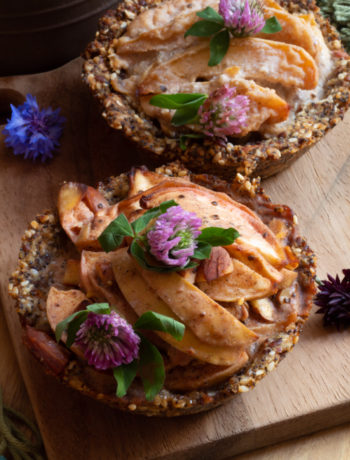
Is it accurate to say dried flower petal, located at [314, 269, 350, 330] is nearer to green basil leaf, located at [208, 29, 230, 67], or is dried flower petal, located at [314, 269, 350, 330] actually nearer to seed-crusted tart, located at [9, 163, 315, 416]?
seed-crusted tart, located at [9, 163, 315, 416]

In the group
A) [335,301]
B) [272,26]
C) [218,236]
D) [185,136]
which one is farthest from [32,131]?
[335,301]

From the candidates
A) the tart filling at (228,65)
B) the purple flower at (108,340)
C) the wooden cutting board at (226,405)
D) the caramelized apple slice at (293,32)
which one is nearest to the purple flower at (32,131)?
the wooden cutting board at (226,405)

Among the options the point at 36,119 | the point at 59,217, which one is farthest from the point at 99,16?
the point at 59,217

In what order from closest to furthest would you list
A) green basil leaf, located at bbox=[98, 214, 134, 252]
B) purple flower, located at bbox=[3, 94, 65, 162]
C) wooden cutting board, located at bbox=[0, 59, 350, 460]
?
green basil leaf, located at bbox=[98, 214, 134, 252] < wooden cutting board, located at bbox=[0, 59, 350, 460] < purple flower, located at bbox=[3, 94, 65, 162]

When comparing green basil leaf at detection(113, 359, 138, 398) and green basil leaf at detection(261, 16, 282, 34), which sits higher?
green basil leaf at detection(261, 16, 282, 34)

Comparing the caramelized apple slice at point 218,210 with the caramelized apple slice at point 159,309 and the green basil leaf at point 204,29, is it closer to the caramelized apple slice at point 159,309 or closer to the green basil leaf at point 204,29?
the caramelized apple slice at point 159,309

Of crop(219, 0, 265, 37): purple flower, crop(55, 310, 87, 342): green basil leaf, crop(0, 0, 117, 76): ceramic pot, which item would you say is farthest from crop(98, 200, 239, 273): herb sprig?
crop(0, 0, 117, 76): ceramic pot

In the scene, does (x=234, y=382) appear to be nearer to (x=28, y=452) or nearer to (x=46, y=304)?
(x=46, y=304)

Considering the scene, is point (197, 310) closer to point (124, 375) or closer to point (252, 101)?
point (124, 375)
